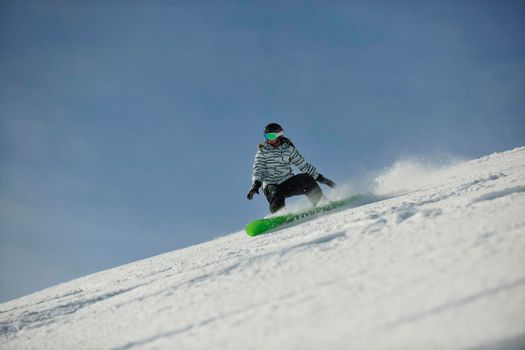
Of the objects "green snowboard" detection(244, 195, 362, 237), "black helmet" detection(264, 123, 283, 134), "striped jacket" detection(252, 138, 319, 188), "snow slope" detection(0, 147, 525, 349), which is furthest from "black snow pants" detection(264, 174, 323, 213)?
"snow slope" detection(0, 147, 525, 349)

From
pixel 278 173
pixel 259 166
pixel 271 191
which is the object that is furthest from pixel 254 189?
pixel 278 173

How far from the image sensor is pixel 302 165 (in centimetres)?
741

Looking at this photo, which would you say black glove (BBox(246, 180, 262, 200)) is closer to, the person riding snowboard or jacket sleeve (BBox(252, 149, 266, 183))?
the person riding snowboard

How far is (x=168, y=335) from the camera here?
1717mm

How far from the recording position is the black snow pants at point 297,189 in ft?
22.2

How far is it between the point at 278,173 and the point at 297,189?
47cm

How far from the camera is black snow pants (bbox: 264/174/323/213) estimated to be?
6762 mm

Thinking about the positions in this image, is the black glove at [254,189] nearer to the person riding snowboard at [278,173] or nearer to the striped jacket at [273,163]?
the person riding snowboard at [278,173]

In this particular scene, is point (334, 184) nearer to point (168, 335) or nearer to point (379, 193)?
point (379, 193)

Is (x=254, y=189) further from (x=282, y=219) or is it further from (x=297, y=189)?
(x=282, y=219)

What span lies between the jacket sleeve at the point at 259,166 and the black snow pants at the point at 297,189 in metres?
0.28

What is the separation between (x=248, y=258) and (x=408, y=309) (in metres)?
1.55

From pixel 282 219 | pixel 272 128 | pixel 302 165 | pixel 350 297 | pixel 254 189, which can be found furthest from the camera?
pixel 302 165

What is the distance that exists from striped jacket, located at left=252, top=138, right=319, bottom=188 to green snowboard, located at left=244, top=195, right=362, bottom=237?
1252 millimetres
